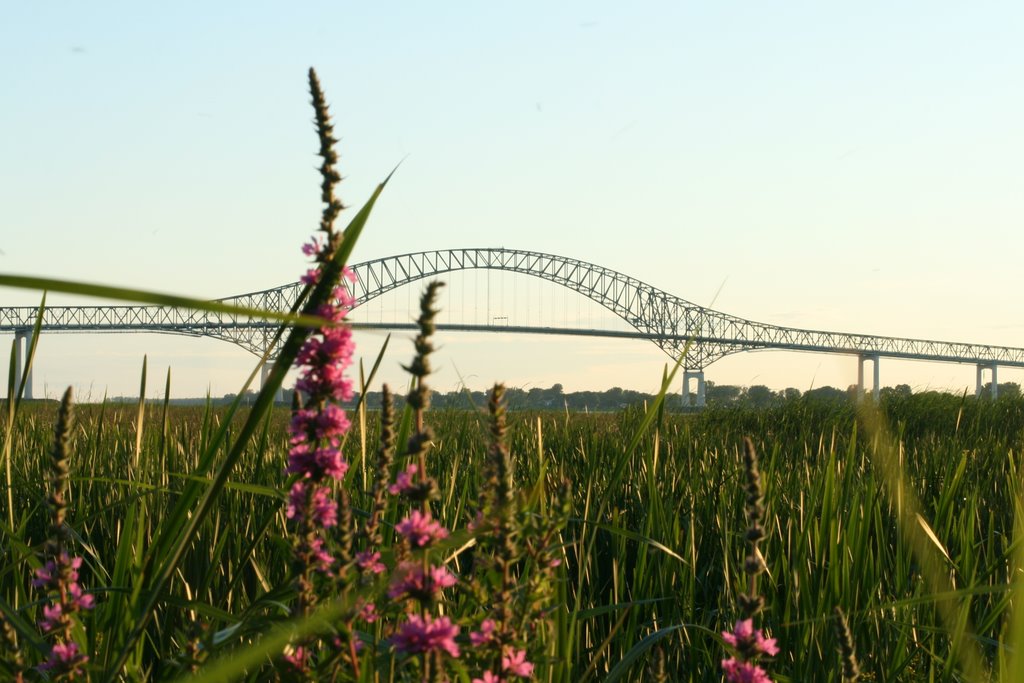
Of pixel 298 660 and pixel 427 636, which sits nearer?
pixel 427 636

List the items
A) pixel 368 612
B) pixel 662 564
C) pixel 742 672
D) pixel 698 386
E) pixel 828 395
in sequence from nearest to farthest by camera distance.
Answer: pixel 742 672 < pixel 368 612 < pixel 662 564 < pixel 828 395 < pixel 698 386

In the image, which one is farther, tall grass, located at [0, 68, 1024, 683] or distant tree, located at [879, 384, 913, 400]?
distant tree, located at [879, 384, 913, 400]

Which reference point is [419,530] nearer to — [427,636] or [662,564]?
[427,636]

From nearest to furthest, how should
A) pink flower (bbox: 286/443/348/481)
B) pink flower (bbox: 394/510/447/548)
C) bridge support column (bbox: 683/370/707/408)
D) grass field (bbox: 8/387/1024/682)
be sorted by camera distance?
pink flower (bbox: 394/510/447/548), pink flower (bbox: 286/443/348/481), grass field (bbox: 8/387/1024/682), bridge support column (bbox: 683/370/707/408)

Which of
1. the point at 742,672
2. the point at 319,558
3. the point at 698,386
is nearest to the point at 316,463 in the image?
the point at 319,558

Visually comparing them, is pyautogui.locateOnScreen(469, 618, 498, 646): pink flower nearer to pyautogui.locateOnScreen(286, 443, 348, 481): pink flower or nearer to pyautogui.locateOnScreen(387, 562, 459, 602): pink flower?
pyautogui.locateOnScreen(387, 562, 459, 602): pink flower

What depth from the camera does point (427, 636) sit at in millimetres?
1087

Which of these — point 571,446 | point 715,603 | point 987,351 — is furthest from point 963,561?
point 987,351

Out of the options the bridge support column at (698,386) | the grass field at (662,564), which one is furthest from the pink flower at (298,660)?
the bridge support column at (698,386)

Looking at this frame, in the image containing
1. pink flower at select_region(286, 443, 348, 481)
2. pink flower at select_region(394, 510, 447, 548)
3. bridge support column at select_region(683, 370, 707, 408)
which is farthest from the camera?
bridge support column at select_region(683, 370, 707, 408)

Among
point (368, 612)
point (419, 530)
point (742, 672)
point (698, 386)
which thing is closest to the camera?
point (419, 530)

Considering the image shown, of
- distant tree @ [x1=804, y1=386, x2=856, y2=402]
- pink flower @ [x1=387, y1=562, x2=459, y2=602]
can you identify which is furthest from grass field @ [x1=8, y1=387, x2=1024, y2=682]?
distant tree @ [x1=804, y1=386, x2=856, y2=402]

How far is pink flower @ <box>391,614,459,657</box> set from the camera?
108 centimetres

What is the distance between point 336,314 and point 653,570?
7.90ft
